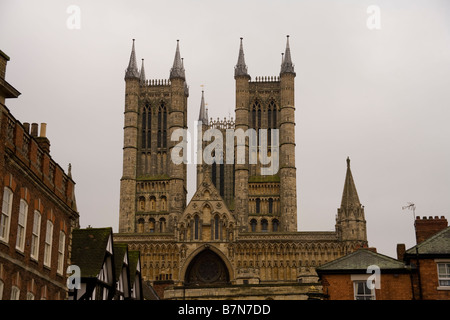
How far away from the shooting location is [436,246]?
3284cm

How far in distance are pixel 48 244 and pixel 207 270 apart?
6247 centimetres

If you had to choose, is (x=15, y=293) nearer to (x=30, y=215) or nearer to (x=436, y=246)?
(x=30, y=215)

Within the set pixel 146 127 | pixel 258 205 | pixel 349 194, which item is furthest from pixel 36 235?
pixel 146 127

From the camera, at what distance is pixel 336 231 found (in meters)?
86.0

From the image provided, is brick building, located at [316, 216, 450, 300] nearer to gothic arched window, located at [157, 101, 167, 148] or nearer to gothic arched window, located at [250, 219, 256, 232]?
gothic arched window, located at [250, 219, 256, 232]

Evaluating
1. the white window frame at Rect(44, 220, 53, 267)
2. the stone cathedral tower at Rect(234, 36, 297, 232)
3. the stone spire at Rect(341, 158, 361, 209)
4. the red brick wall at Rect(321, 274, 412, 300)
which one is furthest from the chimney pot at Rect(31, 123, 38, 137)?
the stone cathedral tower at Rect(234, 36, 297, 232)

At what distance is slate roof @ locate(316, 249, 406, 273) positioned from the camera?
34.1 m

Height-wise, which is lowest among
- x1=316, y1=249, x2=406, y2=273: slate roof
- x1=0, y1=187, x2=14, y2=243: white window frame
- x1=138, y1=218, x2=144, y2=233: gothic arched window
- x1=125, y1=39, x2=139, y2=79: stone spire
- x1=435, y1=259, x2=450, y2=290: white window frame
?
x1=0, y1=187, x2=14, y2=243: white window frame

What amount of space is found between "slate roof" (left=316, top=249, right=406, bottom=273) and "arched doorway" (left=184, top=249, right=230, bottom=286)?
51437 mm

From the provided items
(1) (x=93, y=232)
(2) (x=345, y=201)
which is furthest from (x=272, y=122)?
(1) (x=93, y=232)

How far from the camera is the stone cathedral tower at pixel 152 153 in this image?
95000mm

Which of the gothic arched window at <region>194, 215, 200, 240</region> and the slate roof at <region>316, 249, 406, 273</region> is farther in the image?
the gothic arched window at <region>194, 215, 200, 240</region>
